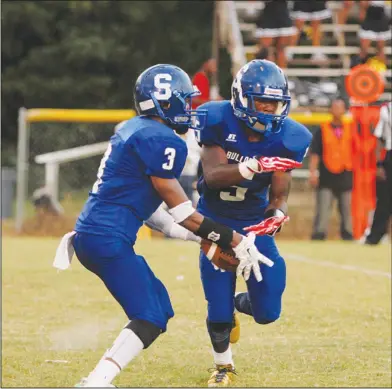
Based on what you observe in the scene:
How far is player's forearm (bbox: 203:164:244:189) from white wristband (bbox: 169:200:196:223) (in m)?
0.57

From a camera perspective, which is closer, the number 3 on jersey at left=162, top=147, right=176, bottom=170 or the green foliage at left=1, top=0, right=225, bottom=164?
the number 3 on jersey at left=162, top=147, right=176, bottom=170

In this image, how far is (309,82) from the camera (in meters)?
17.5

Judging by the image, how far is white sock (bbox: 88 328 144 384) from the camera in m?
4.66

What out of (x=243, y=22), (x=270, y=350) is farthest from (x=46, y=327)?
(x=243, y=22)

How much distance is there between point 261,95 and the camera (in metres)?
5.50

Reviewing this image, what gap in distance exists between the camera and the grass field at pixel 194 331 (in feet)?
19.0

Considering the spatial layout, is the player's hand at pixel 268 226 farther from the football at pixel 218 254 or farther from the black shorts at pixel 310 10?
the black shorts at pixel 310 10

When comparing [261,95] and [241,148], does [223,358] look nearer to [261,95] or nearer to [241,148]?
[241,148]

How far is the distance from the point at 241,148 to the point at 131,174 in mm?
890

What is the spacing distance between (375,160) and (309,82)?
10.8 ft

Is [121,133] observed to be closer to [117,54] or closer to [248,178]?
[248,178]

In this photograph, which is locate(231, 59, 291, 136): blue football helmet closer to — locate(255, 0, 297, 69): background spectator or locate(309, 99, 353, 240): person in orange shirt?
locate(309, 99, 353, 240): person in orange shirt

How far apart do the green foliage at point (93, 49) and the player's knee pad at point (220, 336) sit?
1697 centimetres

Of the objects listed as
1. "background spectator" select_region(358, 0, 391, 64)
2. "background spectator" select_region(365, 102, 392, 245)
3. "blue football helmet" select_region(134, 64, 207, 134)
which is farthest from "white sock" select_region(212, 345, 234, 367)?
"background spectator" select_region(358, 0, 391, 64)
